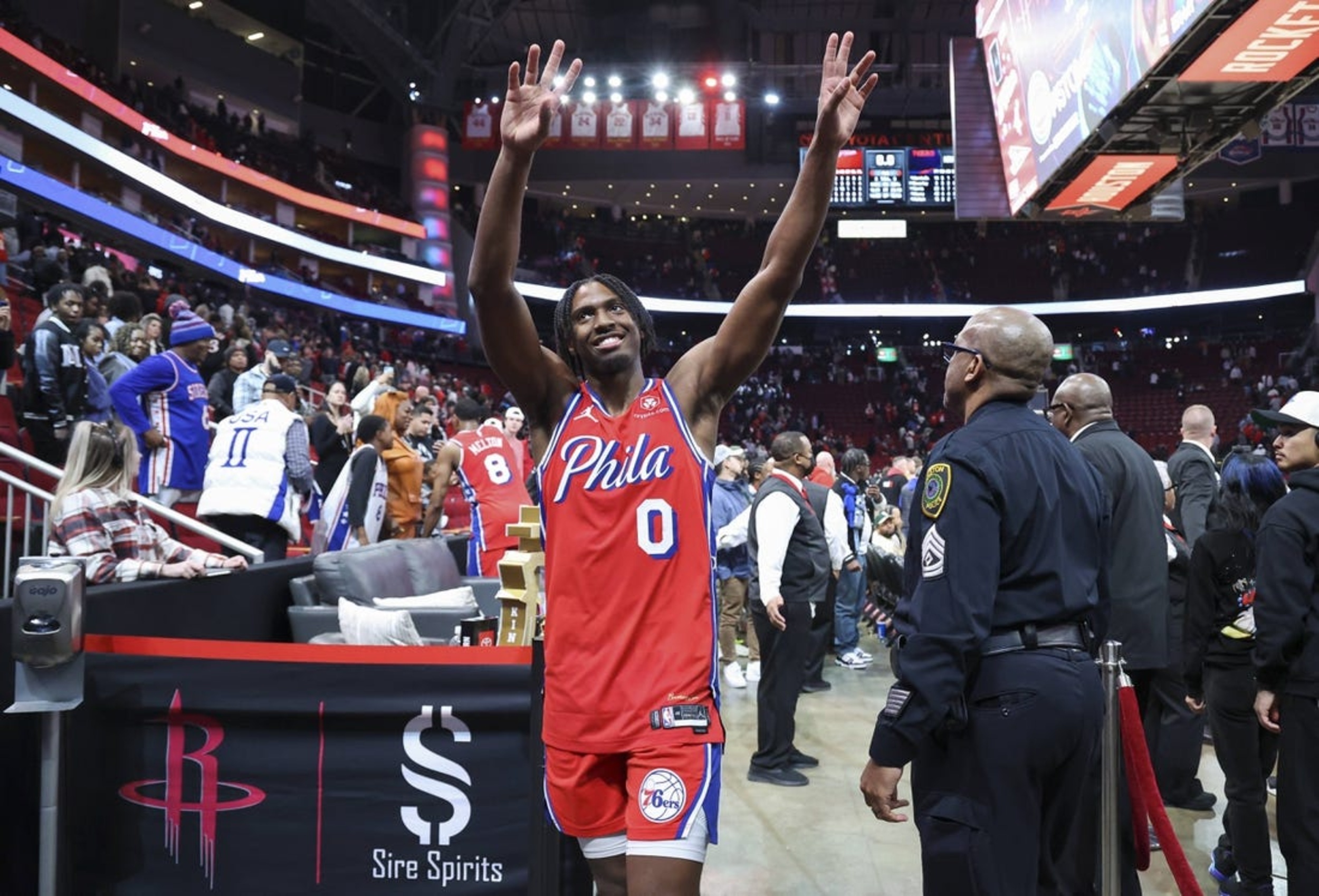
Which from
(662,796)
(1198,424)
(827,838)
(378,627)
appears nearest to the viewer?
(662,796)

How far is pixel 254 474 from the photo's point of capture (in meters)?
5.50

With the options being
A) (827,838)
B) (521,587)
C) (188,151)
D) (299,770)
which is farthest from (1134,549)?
(188,151)

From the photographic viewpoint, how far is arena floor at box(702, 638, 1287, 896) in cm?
393

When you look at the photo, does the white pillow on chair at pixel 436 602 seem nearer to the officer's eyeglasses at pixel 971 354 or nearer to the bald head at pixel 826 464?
the officer's eyeglasses at pixel 971 354

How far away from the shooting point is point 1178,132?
263 inches

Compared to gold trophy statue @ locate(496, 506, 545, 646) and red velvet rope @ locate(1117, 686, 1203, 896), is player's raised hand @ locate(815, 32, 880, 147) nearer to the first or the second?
gold trophy statue @ locate(496, 506, 545, 646)

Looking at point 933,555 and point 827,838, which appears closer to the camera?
point 933,555

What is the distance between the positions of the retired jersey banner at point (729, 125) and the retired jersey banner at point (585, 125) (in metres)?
3.10

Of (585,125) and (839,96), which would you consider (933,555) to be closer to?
(839,96)

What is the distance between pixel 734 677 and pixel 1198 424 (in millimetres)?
3603

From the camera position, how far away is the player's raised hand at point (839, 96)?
229cm

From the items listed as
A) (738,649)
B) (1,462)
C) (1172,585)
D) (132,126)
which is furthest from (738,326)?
(132,126)

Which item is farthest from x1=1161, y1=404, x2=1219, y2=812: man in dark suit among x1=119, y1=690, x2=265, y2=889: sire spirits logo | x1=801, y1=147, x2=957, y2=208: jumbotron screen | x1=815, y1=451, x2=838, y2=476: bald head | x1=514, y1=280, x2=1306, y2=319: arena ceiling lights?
x1=514, y1=280, x2=1306, y2=319: arena ceiling lights

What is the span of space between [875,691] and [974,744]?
18.2ft
